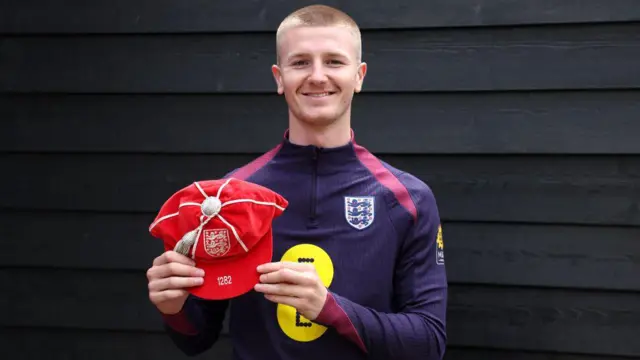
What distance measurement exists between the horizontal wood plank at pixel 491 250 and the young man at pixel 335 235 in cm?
55

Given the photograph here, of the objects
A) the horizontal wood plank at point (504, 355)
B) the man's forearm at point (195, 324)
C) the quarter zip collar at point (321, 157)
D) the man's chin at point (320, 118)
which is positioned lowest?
the horizontal wood plank at point (504, 355)

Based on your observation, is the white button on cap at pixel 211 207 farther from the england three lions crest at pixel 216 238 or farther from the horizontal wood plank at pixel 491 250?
the horizontal wood plank at pixel 491 250

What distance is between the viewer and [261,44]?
2.44 m

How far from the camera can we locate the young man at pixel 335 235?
1722 millimetres

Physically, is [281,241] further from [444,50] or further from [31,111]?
[31,111]

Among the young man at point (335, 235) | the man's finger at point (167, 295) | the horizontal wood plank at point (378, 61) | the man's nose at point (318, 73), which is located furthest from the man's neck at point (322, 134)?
the horizontal wood plank at point (378, 61)

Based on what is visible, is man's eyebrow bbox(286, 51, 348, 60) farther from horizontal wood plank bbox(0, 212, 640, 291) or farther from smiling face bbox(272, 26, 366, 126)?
horizontal wood plank bbox(0, 212, 640, 291)

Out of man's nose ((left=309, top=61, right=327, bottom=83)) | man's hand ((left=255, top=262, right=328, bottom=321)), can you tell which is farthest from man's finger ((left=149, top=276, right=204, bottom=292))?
man's nose ((left=309, top=61, right=327, bottom=83))

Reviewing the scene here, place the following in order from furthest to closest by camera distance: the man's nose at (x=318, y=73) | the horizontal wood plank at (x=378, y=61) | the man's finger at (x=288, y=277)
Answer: the horizontal wood plank at (x=378, y=61)
the man's nose at (x=318, y=73)
the man's finger at (x=288, y=277)

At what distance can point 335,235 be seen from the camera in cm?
177

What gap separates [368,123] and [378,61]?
197 mm

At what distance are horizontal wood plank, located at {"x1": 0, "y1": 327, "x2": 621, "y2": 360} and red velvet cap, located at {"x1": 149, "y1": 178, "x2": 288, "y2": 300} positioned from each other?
1005 millimetres

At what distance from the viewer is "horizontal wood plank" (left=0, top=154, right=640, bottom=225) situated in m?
2.25

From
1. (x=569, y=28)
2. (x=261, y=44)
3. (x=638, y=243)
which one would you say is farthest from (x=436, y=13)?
(x=638, y=243)
